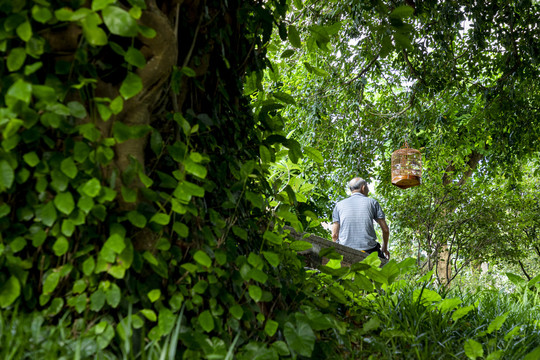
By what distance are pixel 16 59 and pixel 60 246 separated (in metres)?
0.49

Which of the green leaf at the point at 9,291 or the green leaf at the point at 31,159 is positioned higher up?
the green leaf at the point at 31,159

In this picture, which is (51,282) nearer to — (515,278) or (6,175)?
(6,175)

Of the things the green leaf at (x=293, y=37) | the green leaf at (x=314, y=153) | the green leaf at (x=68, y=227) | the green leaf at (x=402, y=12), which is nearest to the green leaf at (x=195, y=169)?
the green leaf at (x=68, y=227)

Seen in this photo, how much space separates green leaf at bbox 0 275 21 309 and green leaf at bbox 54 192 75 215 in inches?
9.5

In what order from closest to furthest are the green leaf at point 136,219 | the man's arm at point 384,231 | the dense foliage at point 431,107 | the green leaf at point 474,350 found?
the green leaf at point 136,219 → the green leaf at point 474,350 → the dense foliage at point 431,107 → the man's arm at point 384,231

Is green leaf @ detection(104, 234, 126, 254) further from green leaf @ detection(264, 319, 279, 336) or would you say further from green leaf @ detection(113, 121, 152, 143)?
green leaf @ detection(264, 319, 279, 336)

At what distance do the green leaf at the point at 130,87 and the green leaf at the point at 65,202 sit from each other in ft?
0.98

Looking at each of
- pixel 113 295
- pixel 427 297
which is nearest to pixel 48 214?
pixel 113 295

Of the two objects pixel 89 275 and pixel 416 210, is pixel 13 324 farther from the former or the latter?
pixel 416 210

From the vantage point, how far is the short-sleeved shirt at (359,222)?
5820mm

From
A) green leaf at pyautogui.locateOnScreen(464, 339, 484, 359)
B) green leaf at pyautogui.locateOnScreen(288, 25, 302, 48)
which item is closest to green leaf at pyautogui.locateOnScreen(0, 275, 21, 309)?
green leaf at pyautogui.locateOnScreen(288, 25, 302, 48)

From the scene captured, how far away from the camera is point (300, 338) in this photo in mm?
1459

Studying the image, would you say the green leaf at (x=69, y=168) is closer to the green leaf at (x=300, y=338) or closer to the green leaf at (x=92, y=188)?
the green leaf at (x=92, y=188)

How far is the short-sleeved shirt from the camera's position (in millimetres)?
5820
